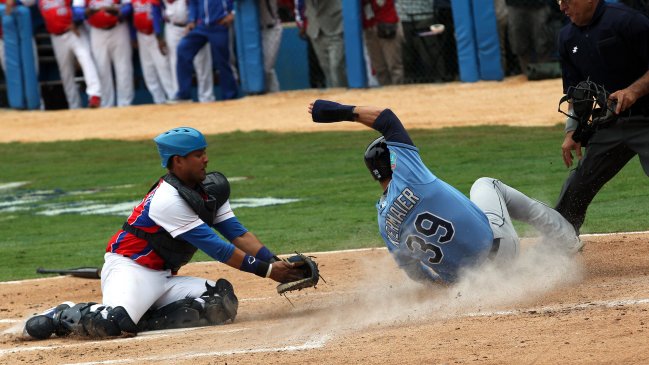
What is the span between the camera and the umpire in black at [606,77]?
780 centimetres

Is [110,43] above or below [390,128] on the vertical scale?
below

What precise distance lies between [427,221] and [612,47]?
1.82 m

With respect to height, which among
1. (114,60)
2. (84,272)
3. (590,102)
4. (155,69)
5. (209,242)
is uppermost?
(590,102)

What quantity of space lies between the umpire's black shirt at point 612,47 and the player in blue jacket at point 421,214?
1153 millimetres

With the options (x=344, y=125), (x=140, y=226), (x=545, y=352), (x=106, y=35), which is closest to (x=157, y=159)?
(x=344, y=125)

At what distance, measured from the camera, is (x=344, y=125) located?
19.6 metres

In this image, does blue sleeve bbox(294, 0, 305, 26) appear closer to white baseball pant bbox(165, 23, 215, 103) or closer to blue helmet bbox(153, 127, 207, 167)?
white baseball pant bbox(165, 23, 215, 103)

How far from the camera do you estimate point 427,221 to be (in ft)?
23.7

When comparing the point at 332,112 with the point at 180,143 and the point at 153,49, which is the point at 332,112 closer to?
the point at 180,143

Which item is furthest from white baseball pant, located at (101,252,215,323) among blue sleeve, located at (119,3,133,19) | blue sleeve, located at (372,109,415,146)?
blue sleeve, located at (119,3,133,19)

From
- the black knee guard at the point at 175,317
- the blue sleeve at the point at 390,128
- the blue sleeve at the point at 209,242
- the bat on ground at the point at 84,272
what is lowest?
the bat on ground at the point at 84,272

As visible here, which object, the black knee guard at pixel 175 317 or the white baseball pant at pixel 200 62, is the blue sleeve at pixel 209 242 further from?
the white baseball pant at pixel 200 62

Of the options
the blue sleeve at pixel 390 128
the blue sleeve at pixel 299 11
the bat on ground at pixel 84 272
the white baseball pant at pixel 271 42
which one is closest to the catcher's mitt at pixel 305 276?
the blue sleeve at pixel 390 128

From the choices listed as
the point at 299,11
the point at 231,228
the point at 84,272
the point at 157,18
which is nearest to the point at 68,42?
the point at 157,18
